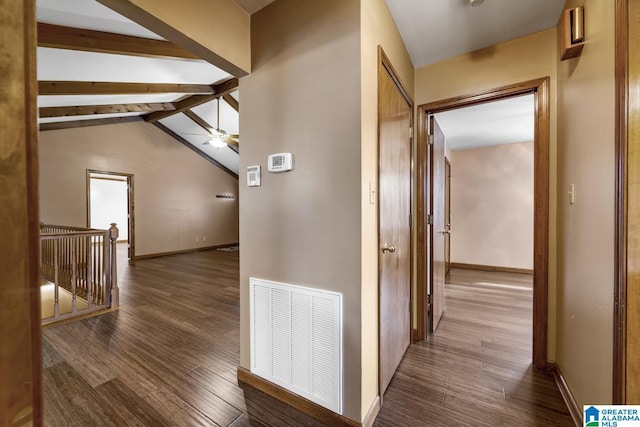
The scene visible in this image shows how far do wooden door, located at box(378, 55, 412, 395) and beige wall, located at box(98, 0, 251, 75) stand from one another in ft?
3.04

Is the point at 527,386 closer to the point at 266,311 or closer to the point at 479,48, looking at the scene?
the point at 266,311

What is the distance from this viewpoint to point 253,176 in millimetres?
1708

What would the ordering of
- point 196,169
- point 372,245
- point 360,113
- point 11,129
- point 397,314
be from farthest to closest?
point 196,169, point 397,314, point 372,245, point 360,113, point 11,129

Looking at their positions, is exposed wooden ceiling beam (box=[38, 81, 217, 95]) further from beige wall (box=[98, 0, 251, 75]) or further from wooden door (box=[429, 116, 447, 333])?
wooden door (box=[429, 116, 447, 333])

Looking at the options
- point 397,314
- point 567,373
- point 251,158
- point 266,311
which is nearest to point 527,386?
point 567,373

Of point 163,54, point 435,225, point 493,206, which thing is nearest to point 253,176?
point 435,225

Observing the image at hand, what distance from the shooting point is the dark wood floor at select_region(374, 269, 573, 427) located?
4.87ft

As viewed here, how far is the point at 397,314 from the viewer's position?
189 centimetres

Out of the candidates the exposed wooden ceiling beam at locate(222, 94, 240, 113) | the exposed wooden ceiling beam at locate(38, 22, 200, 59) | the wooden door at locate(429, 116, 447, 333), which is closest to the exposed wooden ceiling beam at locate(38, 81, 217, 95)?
the exposed wooden ceiling beam at locate(222, 94, 240, 113)

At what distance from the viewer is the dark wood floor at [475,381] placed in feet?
4.87

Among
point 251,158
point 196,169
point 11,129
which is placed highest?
point 196,169

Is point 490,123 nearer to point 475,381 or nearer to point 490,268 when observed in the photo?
point 490,268

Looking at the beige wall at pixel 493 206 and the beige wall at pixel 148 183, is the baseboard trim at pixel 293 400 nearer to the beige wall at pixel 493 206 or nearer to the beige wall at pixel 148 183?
the beige wall at pixel 493 206

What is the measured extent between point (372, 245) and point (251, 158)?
0.97m
